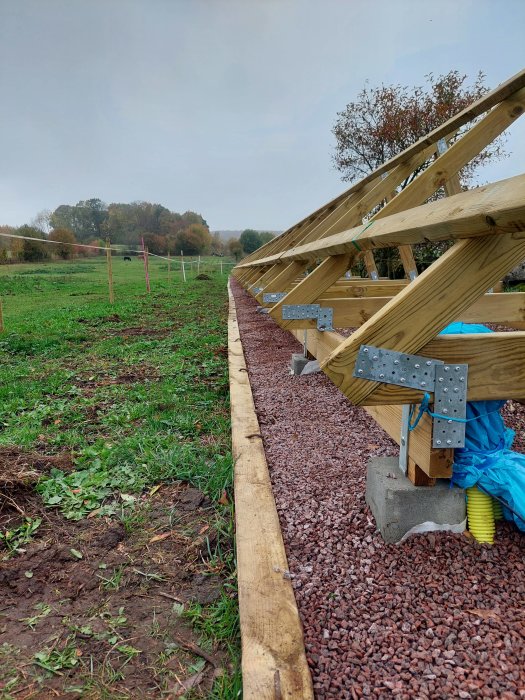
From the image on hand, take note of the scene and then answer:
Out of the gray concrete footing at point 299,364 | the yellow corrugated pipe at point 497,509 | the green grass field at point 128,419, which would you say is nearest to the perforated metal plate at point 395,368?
the yellow corrugated pipe at point 497,509

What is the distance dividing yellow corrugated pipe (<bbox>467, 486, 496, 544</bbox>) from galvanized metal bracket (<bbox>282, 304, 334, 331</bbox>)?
5.71 ft

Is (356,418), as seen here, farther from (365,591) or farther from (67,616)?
(67,616)

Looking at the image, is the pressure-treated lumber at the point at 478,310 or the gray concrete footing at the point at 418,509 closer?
the gray concrete footing at the point at 418,509

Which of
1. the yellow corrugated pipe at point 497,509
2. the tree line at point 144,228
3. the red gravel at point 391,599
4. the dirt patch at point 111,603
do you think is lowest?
the dirt patch at point 111,603

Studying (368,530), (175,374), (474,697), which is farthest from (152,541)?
(175,374)

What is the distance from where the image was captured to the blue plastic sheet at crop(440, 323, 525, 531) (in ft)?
4.83

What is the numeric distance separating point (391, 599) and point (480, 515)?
1.51ft

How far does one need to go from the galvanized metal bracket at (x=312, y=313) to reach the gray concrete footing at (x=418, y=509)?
5.37 feet

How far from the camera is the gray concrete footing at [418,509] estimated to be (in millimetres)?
1542

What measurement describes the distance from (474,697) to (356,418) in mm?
1748

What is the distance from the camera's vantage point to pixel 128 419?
10.00 feet

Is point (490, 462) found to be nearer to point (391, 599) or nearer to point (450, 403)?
point (450, 403)

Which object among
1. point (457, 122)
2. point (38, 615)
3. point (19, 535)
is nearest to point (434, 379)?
point (38, 615)

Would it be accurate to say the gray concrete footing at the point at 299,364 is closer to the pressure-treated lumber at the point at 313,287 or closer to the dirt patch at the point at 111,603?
the pressure-treated lumber at the point at 313,287
